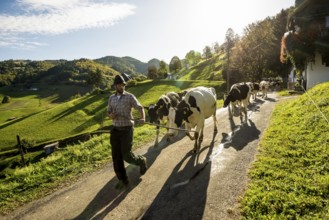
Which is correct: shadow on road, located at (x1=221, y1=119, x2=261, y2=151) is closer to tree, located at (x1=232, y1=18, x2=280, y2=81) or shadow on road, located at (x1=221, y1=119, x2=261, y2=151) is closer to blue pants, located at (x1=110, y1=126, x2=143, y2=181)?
blue pants, located at (x1=110, y1=126, x2=143, y2=181)

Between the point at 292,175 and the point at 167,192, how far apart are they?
11.2 ft

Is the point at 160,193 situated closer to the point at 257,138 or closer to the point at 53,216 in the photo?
the point at 53,216

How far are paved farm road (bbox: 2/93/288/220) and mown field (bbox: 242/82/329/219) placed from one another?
390 mm

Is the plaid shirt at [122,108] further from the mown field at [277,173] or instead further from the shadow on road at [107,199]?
the mown field at [277,173]

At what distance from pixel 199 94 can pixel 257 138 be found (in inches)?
126

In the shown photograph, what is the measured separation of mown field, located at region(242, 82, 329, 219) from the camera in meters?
5.19

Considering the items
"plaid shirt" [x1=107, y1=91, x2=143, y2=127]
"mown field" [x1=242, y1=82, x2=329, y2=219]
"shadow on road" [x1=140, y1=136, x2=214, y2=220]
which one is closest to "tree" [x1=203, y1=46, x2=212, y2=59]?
"mown field" [x1=242, y1=82, x2=329, y2=219]

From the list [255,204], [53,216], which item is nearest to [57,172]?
[53,216]

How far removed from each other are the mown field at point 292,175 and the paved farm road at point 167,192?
1.28ft

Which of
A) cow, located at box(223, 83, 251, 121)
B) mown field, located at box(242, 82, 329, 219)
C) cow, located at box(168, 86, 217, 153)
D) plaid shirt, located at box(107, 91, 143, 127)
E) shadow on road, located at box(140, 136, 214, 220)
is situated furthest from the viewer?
cow, located at box(223, 83, 251, 121)

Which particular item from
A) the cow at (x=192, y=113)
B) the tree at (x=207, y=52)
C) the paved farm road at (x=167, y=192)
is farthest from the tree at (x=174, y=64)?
the paved farm road at (x=167, y=192)

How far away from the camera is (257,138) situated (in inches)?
425

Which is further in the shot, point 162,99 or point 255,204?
point 162,99

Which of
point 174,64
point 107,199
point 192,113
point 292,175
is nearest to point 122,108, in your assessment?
point 107,199
